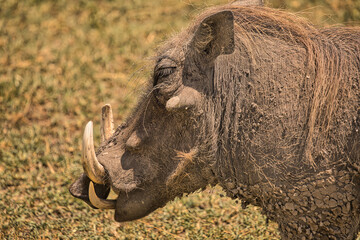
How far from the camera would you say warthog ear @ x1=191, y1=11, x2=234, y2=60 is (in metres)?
2.58

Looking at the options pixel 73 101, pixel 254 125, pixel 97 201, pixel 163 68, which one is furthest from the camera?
pixel 73 101

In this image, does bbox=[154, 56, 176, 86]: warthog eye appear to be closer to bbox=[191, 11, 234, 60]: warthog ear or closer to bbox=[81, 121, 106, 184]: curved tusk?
bbox=[191, 11, 234, 60]: warthog ear

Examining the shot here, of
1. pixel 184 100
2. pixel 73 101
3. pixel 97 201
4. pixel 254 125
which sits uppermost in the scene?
pixel 184 100

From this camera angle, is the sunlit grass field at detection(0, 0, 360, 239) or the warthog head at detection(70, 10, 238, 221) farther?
the sunlit grass field at detection(0, 0, 360, 239)

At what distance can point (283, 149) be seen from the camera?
8.37 ft

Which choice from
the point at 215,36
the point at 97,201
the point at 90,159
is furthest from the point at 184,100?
the point at 97,201

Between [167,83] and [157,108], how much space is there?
0.17 meters

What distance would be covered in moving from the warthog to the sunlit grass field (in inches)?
11.6

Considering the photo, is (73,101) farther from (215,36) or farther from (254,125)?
(254,125)

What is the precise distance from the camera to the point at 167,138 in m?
2.81

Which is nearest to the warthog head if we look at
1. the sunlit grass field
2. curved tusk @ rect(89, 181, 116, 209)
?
curved tusk @ rect(89, 181, 116, 209)

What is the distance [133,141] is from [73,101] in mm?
2788

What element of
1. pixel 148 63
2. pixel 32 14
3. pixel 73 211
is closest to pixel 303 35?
pixel 148 63

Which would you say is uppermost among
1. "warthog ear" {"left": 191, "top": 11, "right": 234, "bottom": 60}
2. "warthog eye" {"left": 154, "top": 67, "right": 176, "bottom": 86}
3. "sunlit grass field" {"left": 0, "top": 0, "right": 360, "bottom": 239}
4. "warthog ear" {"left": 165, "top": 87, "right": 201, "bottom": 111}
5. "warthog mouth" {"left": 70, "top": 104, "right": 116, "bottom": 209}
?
"warthog ear" {"left": 191, "top": 11, "right": 234, "bottom": 60}
